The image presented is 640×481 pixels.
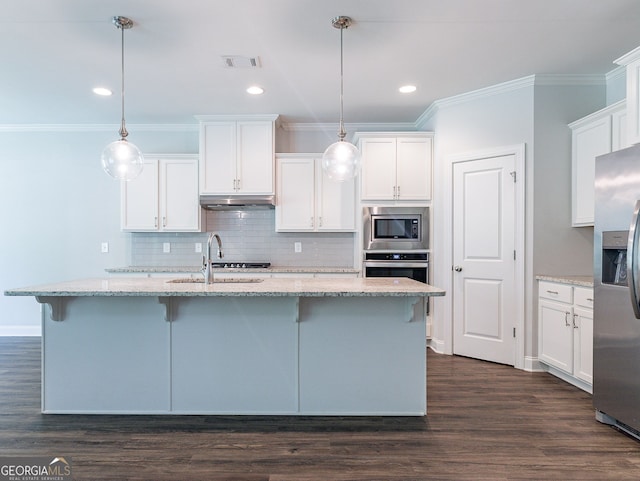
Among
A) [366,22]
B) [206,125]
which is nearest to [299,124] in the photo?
[206,125]

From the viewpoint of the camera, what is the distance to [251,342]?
2.51 meters

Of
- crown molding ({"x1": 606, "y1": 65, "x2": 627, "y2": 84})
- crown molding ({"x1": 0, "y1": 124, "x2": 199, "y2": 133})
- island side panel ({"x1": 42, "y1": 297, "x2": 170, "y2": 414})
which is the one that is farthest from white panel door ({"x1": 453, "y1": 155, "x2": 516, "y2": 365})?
crown molding ({"x1": 0, "y1": 124, "x2": 199, "y2": 133})

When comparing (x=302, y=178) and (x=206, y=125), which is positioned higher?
(x=206, y=125)

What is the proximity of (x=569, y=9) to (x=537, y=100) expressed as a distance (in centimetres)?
111

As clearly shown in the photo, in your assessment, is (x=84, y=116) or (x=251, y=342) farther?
(x=84, y=116)

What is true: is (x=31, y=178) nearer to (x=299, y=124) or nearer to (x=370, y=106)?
(x=299, y=124)

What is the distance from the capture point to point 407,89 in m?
3.68

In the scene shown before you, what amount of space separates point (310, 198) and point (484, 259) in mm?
1988

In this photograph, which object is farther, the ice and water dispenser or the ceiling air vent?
the ceiling air vent

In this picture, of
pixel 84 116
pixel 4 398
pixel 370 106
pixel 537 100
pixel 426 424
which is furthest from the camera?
pixel 84 116

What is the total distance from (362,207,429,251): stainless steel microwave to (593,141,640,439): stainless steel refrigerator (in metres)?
1.82

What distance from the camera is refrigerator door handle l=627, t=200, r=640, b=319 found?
208 cm

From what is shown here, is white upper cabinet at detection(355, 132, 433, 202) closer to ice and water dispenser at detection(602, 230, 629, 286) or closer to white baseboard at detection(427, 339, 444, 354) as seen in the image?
white baseboard at detection(427, 339, 444, 354)

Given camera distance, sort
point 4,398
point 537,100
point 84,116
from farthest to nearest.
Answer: point 84,116 → point 537,100 → point 4,398
